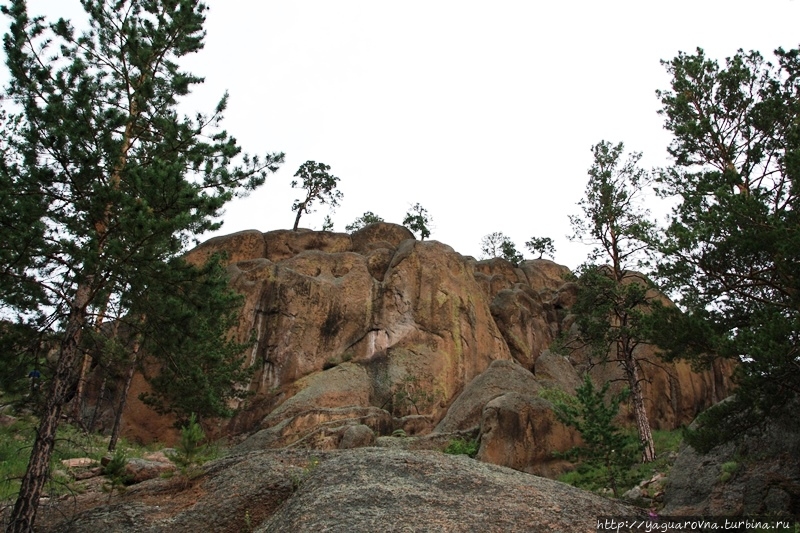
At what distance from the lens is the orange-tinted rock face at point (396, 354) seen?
2480 cm

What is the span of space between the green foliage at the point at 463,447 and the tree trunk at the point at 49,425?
46.8ft

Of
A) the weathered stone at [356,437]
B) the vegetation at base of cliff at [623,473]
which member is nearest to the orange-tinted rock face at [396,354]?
the weathered stone at [356,437]

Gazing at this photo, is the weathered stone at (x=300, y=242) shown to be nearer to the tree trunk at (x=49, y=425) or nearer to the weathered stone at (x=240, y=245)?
the weathered stone at (x=240, y=245)

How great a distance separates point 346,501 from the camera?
342 inches

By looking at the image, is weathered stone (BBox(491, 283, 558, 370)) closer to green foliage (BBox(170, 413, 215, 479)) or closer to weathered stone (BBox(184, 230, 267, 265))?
weathered stone (BBox(184, 230, 267, 265))

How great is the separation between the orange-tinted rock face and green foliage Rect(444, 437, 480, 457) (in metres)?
0.69

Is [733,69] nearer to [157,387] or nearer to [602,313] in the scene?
[602,313]

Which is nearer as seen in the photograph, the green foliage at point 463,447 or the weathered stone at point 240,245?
the green foliage at point 463,447

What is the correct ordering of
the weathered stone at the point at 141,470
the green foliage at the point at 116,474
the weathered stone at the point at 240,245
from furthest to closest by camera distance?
the weathered stone at the point at 240,245 → the weathered stone at the point at 141,470 → the green foliage at the point at 116,474

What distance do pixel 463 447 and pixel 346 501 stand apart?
540 inches

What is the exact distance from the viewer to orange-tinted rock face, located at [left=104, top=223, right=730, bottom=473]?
2480 cm

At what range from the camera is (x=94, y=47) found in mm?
15078

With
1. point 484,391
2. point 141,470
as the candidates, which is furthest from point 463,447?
point 141,470

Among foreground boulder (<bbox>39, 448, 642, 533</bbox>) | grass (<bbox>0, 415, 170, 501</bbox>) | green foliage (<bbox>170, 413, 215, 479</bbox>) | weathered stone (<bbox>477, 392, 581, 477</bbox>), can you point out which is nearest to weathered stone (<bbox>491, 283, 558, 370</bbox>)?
weathered stone (<bbox>477, 392, 581, 477</bbox>)
